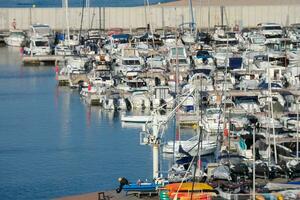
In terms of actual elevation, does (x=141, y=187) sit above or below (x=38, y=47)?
below

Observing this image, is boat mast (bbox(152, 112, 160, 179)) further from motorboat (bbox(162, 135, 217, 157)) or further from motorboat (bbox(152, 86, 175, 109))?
motorboat (bbox(152, 86, 175, 109))

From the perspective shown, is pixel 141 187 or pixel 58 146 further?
pixel 58 146

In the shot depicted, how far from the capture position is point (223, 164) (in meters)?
30.9

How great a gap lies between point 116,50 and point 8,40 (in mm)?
9749

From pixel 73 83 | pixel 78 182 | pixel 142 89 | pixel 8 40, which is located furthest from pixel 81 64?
pixel 78 182

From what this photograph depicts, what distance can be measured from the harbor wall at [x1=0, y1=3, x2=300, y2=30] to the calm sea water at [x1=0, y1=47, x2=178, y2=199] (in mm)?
11884

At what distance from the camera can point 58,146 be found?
38.6 meters

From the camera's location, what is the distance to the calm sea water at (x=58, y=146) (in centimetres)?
3319

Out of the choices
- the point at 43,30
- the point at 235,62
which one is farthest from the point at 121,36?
the point at 235,62

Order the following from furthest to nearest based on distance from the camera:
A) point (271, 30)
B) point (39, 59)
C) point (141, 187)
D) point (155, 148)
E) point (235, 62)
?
point (271, 30)
point (39, 59)
point (235, 62)
point (155, 148)
point (141, 187)

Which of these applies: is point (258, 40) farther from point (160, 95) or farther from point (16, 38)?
point (160, 95)

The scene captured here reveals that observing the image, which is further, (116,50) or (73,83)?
(116,50)

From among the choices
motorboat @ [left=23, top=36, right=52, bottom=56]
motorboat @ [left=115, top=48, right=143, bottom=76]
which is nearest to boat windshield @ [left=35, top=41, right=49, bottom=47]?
motorboat @ [left=23, top=36, right=52, bottom=56]

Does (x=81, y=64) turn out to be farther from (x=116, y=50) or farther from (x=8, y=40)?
(x=8, y=40)
